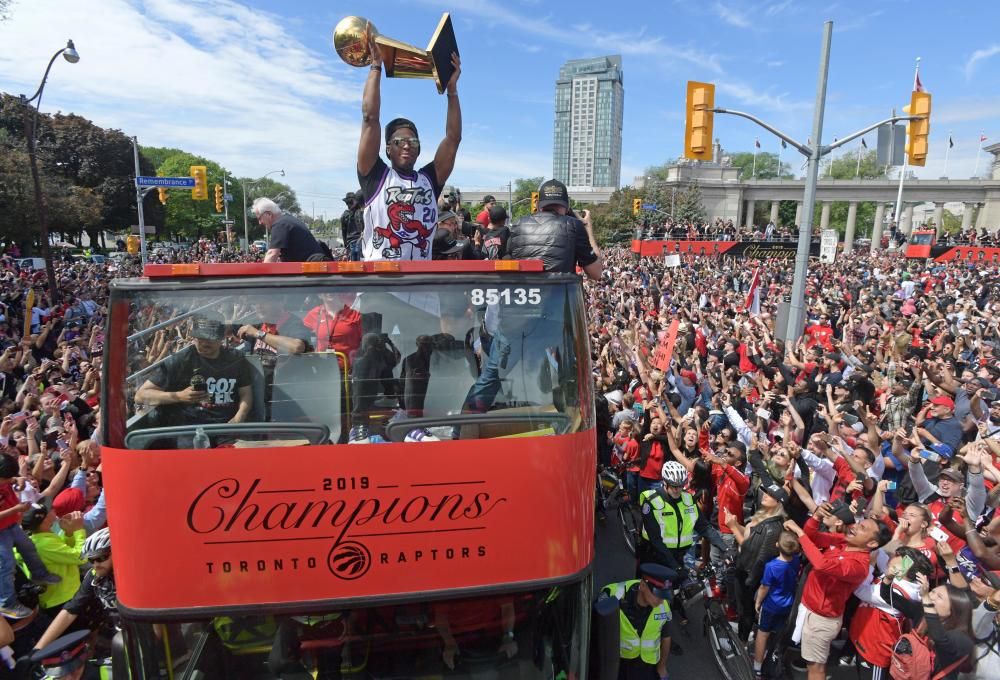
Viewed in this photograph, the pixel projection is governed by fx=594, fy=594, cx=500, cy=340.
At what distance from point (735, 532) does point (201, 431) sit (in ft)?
16.6

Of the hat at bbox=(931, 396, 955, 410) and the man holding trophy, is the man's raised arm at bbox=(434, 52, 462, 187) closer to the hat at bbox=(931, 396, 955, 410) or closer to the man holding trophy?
the man holding trophy

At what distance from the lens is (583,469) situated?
3.15 m

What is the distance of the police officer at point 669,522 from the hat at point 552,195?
9.58ft

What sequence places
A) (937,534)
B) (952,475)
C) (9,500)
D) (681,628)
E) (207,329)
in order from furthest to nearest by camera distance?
(681,628)
(952,475)
(9,500)
(937,534)
(207,329)

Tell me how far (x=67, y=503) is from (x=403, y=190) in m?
4.41

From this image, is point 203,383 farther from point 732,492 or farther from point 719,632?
point 732,492

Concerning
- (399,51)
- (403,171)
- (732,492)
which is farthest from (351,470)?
→ (732,492)

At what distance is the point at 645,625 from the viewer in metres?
4.71

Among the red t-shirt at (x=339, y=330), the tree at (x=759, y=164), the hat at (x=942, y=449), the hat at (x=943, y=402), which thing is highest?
the tree at (x=759, y=164)

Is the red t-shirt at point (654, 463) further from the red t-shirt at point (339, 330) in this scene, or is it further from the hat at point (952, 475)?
the red t-shirt at point (339, 330)

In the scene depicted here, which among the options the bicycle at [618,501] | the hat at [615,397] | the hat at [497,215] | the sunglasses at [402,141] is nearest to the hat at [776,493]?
the bicycle at [618,501]

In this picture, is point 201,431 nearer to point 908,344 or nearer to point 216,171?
point 908,344

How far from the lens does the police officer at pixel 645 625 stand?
4664 millimetres

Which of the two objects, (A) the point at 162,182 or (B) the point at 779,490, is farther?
(A) the point at 162,182
